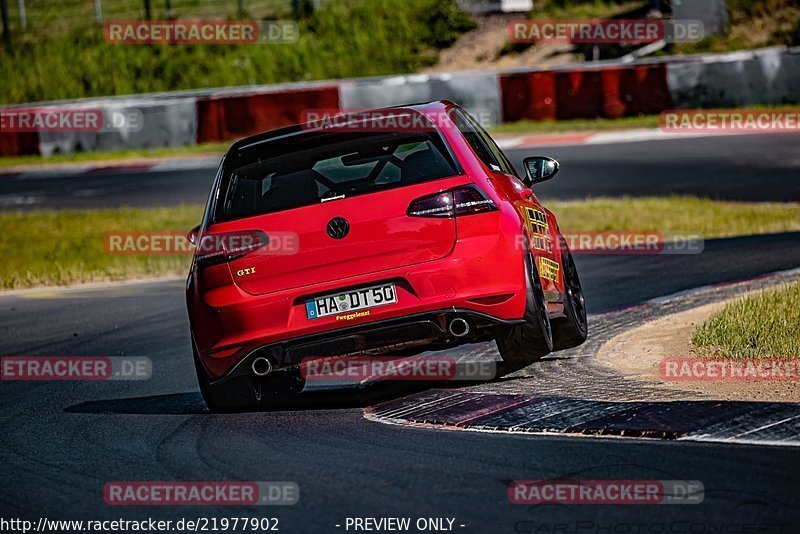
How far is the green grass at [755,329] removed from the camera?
7969 mm

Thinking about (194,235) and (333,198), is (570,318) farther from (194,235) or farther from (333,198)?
(194,235)

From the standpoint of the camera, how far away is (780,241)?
558 inches

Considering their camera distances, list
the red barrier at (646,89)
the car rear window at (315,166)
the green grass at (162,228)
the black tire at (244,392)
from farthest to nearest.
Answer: the red barrier at (646,89) → the green grass at (162,228) → the black tire at (244,392) → the car rear window at (315,166)

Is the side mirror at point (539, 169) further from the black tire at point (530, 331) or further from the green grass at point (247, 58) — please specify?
the green grass at point (247, 58)

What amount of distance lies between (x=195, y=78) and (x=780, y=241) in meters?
29.4

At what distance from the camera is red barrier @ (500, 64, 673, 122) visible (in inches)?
1069

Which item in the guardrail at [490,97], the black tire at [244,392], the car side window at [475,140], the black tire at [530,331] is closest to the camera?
the black tire at [530,331]

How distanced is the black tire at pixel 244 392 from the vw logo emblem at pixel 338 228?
0.85 m

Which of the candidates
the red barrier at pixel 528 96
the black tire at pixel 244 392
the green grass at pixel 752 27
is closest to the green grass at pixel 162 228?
Answer: the black tire at pixel 244 392

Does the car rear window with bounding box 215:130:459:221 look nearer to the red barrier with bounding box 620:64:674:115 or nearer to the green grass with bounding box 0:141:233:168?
the red barrier with bounding box 620:64:674:115

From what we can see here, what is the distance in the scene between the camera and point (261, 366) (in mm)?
7383

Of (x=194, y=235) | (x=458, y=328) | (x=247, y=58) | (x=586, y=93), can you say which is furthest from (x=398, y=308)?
(x=247, y=58)

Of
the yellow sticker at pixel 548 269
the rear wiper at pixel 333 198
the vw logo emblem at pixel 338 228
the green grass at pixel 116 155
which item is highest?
the rear wiper at pixel 333 198

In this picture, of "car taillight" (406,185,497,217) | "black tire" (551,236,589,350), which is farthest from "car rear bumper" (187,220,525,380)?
"black tire" (551,236,589,350)
